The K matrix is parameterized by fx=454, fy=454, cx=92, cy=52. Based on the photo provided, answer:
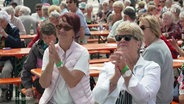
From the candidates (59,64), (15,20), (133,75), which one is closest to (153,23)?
(59,64)

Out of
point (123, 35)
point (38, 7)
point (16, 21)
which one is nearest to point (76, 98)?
point (123, 35)

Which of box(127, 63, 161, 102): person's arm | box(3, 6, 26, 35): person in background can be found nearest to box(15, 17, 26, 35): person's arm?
box(3, 6, 26, 35): person in background

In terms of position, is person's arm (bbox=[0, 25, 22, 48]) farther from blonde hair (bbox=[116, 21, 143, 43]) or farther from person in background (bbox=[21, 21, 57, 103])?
blonde hair (bbox=[116, 21, 143, 43])

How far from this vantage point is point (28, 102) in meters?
7.81

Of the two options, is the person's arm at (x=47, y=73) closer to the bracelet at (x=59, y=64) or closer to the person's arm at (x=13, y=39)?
the bracelet at (x=59, y=64)

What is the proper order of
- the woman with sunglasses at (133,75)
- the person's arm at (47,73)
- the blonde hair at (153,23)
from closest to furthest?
the woman with sunglasses at (133,75) → the person's arm at (47,73) → the blonde hair at (153,23)

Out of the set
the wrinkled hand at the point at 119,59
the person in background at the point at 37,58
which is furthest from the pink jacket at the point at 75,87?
the person in background at the point at 37,58

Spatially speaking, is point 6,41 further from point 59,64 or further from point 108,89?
point 108,89

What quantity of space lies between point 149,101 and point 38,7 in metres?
9.70

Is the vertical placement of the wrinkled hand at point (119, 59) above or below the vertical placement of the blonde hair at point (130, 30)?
below

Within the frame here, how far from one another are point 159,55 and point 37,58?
2032 mm

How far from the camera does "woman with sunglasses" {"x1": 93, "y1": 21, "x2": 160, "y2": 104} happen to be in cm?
331

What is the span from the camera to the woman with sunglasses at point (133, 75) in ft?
10.9

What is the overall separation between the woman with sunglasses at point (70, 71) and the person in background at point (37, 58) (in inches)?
57.0
